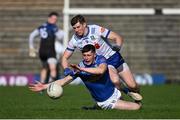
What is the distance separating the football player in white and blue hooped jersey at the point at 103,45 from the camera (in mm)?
13367

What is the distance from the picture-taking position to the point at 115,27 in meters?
29.4

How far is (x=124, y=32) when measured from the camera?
2947 cm

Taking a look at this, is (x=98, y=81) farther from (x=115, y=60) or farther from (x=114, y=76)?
(x=115, y=60)

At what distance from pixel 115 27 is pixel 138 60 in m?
1.63

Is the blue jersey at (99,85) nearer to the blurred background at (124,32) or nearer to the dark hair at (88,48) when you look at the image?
the dark hair at (88,48)

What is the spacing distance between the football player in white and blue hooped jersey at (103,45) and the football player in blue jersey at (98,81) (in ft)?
0.97

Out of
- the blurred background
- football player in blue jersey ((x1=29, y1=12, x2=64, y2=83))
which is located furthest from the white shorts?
the blurred background

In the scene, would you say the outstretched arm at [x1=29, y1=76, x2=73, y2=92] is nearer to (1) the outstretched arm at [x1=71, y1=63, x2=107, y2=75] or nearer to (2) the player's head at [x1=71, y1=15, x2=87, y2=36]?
(1) the outstretched arm at [x1=71, y1=63, x2=107, y2=75]

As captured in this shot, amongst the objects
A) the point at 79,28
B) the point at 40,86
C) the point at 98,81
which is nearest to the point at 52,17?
the point at 79,28

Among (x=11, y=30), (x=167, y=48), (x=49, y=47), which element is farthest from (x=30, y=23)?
(x=49, y=47)

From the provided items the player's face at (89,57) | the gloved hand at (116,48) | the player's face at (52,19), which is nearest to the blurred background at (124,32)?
the player's face at (52,19)

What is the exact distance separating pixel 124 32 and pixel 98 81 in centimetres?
1662

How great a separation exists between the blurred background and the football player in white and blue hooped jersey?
14145 millimetres

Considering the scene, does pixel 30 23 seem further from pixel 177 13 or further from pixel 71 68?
pixel 71 68
